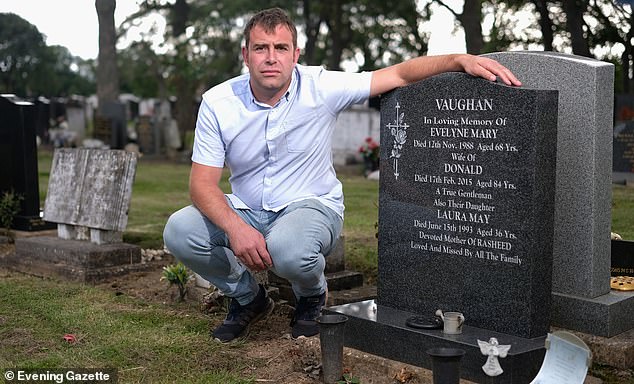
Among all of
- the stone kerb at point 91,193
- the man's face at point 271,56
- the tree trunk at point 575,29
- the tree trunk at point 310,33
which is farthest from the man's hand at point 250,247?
the tree trunk at point 310,33

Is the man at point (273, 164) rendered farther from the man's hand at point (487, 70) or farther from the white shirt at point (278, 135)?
the man's hand at point (487, 70)

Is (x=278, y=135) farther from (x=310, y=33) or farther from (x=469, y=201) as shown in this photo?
(x=310, y=33)

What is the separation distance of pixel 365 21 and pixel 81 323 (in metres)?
30.2

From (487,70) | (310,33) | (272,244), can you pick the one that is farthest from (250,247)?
(310,33)

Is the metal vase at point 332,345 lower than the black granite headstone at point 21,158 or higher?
lower

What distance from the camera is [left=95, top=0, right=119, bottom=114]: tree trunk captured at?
20.1 metres

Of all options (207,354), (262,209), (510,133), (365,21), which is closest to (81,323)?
(207,354)

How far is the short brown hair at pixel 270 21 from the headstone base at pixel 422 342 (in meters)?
1.40

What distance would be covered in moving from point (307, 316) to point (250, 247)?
69 cm

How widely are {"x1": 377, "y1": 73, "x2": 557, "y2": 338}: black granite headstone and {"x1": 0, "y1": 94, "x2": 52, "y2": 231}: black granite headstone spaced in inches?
173

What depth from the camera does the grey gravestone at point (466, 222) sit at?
363cm

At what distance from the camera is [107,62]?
71.8ft

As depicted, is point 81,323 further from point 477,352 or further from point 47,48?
point 47,48

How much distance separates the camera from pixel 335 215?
4.35m
